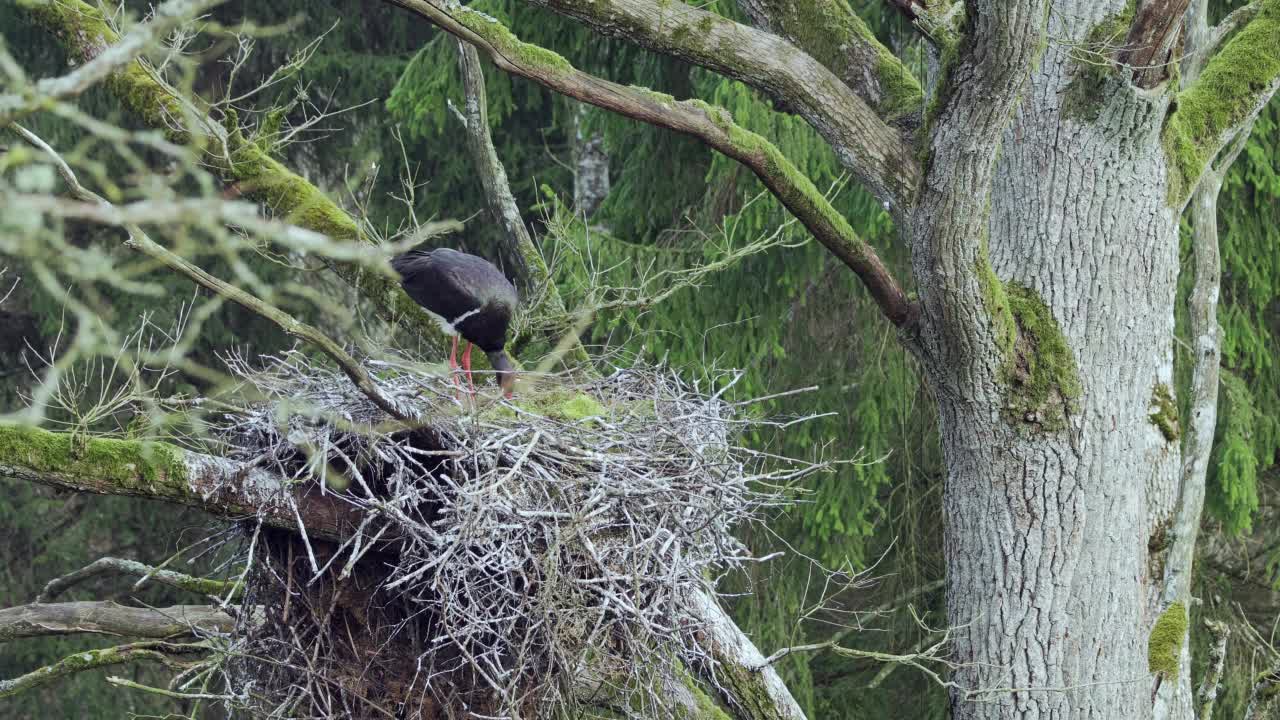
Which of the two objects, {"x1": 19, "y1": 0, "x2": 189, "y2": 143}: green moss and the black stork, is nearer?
{"x1": 19, "y1": 0, "x2": 189, "y2": 143}: green moss

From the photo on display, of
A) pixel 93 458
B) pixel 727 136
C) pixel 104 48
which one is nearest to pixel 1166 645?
pixel 727 136

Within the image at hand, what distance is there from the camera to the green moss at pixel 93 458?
2.95 m

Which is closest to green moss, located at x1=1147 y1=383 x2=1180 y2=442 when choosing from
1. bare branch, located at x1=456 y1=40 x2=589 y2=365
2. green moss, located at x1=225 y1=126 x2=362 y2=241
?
bare branch, located at x1=456 y1=40 x2=589 y2=365

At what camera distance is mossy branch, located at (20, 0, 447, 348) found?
440cm

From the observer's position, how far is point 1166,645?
419 centimetres

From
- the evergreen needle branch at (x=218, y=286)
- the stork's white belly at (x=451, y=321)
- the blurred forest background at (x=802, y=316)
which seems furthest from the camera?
the blurred forest background at (x=802, y=316)

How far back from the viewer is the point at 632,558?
10.9 ft

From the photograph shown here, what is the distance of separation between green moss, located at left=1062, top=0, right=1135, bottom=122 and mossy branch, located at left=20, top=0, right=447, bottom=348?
7.54 feet

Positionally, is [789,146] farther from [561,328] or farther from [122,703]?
[122,703]

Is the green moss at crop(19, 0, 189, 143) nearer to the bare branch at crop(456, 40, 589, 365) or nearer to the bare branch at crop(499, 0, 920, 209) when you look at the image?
the bare branch at crop(456, 40, 589, 365)

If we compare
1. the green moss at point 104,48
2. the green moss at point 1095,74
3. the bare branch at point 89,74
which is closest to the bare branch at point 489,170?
the green moss at point 104,48

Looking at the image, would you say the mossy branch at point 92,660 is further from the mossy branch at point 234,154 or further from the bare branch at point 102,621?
the mossy branch at point 234,154

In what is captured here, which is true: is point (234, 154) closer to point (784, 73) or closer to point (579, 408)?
point (579, 408)

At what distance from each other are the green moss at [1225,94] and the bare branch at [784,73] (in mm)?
888
